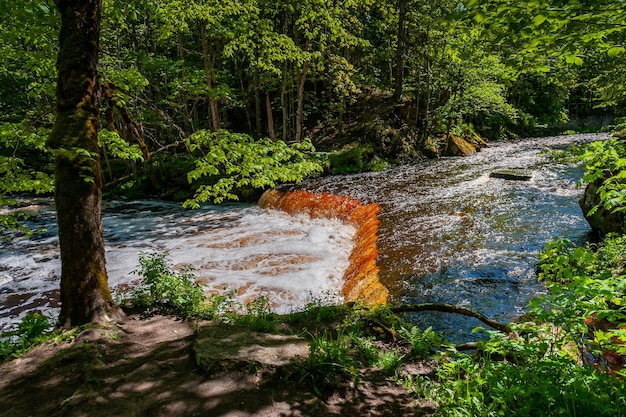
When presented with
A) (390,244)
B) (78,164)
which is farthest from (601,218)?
(78,164)

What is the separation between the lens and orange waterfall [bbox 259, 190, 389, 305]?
6.79m

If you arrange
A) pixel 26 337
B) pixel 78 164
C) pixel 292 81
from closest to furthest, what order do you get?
pixel 78 164 < pixel 26 337 < pixel 292 81

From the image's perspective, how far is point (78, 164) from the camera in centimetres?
384

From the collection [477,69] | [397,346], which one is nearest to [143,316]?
[397,346]

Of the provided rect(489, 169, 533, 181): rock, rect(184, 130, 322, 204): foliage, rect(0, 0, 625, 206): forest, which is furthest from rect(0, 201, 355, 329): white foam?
rect(489, 169, 533, 181): rock

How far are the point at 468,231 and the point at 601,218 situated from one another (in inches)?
102

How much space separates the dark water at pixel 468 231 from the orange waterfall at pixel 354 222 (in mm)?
262

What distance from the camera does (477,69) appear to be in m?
18.2

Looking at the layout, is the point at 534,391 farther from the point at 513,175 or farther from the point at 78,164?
the point at 513,175

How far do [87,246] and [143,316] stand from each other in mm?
1477

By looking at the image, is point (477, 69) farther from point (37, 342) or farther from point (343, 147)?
point (37, 342)

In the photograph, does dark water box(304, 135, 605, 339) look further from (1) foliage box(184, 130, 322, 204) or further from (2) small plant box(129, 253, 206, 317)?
(2) small plant box(129, 253, 206, 317)

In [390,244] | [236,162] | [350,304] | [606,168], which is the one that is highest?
[236,162]

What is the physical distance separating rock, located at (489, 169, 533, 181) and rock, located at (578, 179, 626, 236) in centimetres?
593
